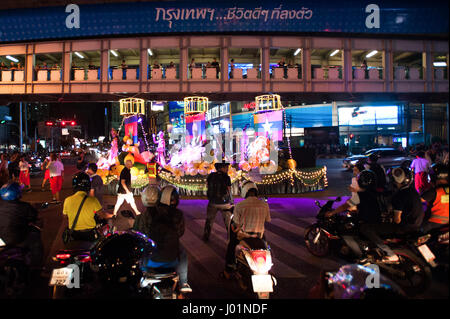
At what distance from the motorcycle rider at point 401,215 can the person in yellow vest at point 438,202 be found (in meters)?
0.17

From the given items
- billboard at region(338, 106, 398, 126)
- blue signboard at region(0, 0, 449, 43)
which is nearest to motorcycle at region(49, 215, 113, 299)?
blue signboard at region(0, 0, 449, 43)

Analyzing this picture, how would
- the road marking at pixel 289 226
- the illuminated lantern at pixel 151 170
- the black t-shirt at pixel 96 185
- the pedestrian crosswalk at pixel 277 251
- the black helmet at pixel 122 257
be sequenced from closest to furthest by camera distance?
the black helmet at pixel 122 257, the pedestrian crosswalk at pixel 277 251, the black t-shirt at pixel 96 185, the road marking at pixel 289 226, the illuminated lantern at pixel 151 170

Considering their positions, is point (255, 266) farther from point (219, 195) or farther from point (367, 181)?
point (219, 195)

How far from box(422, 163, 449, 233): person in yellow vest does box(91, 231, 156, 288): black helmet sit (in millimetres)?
3919

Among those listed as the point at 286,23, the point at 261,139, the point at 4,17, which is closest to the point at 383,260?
the point at 261,139

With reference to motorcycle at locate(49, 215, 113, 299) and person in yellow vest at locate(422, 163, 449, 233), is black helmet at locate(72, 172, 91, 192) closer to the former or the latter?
motorcycle at locate(49, 215, 113, 299)

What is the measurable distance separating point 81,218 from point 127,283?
1.57 meters

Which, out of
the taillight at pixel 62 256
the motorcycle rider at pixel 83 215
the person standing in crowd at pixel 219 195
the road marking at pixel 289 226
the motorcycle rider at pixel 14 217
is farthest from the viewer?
the road marking at pixel 289 226

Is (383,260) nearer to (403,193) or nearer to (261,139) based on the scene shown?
(403,193)

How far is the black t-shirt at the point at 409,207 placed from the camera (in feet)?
14.5

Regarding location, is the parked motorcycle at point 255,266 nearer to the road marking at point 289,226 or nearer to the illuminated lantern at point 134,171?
the road marking at point 289,226

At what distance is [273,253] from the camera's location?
5.86 metres

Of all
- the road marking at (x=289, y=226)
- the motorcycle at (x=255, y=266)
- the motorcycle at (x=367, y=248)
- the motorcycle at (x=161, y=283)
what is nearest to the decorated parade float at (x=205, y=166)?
the road marking at (x=289, y=226)

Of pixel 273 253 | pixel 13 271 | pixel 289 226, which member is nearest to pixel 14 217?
pixel 13 271
